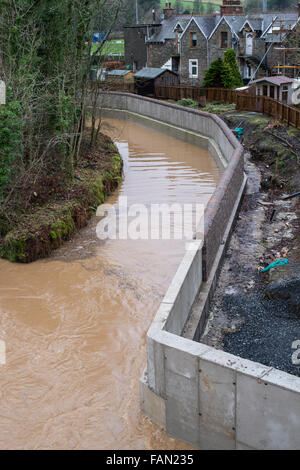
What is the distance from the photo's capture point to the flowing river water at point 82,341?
368 inches

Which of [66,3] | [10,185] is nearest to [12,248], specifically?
[10,185]

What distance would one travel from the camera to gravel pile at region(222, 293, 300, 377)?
10295 millimetres

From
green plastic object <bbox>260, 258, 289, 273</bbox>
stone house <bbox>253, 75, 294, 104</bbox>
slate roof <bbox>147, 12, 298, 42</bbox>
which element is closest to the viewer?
green plastic object <bbox>260, 258, 289, 273</bbox>

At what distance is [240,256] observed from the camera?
15.5m

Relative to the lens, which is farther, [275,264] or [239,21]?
[239,21]

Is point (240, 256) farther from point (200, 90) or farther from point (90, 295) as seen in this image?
point (200, 90)

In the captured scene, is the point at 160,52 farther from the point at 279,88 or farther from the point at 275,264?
the point at 275,264

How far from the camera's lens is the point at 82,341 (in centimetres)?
1218

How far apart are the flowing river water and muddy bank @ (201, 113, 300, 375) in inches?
69.1

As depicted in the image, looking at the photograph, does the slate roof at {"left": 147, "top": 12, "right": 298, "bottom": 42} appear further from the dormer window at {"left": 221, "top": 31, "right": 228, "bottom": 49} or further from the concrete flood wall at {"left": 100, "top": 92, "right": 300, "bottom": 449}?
the concrete flood wall at {"left": 100, "top": 92, "right": 300, "bottom": 449}

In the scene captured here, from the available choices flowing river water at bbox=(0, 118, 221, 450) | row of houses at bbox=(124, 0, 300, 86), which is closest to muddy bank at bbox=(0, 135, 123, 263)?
flowing river water at bbox=(0, 118, 221, 450)

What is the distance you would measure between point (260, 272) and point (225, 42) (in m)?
41.9

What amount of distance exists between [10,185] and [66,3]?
853 centimetres

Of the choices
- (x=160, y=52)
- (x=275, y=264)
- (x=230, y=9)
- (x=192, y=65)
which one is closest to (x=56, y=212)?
(x=275, y=264)
